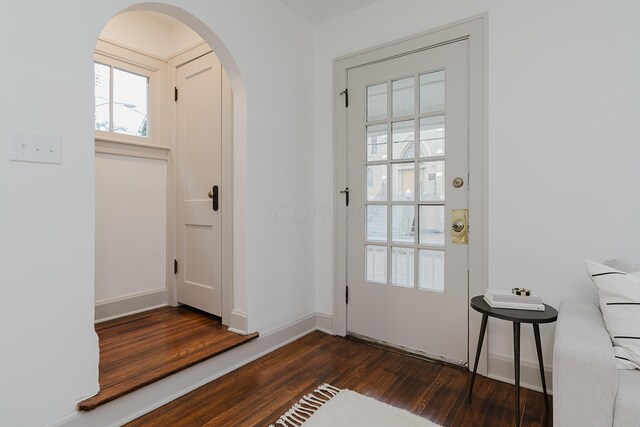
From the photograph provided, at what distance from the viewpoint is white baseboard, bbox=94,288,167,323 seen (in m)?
2.66

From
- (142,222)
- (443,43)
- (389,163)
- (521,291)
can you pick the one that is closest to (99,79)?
(142,222)

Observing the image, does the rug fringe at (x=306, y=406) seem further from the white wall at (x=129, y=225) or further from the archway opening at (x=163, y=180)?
the white wall at (x=129, y=225)

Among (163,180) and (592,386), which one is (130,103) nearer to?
(163,180)

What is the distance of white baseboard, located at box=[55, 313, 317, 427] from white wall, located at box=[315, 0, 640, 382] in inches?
53.4

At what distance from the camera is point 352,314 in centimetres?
272

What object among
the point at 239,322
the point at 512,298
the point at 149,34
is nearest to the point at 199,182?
the point at 239,322

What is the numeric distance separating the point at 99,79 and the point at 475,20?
8.89ft

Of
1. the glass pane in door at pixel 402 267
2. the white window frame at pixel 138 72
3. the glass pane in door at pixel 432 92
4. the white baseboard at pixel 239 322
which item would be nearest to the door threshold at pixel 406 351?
the glass pane in door at pixel 402 267

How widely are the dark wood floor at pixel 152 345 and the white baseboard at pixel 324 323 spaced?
2.40 feet

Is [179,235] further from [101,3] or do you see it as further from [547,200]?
[547,200]

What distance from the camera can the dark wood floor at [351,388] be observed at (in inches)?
67.0

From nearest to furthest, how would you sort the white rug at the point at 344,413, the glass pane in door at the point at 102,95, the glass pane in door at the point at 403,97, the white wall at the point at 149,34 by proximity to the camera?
1. the white rug at the point at 344,413
2. the glass pane in door at the point at 403,97
3. the glass pane in door at the point at 102,95
4. the white wall at the point at 149,34

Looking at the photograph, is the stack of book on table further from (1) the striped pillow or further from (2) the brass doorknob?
(2) the brass doorknob

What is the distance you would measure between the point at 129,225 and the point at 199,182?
0.67 meters
